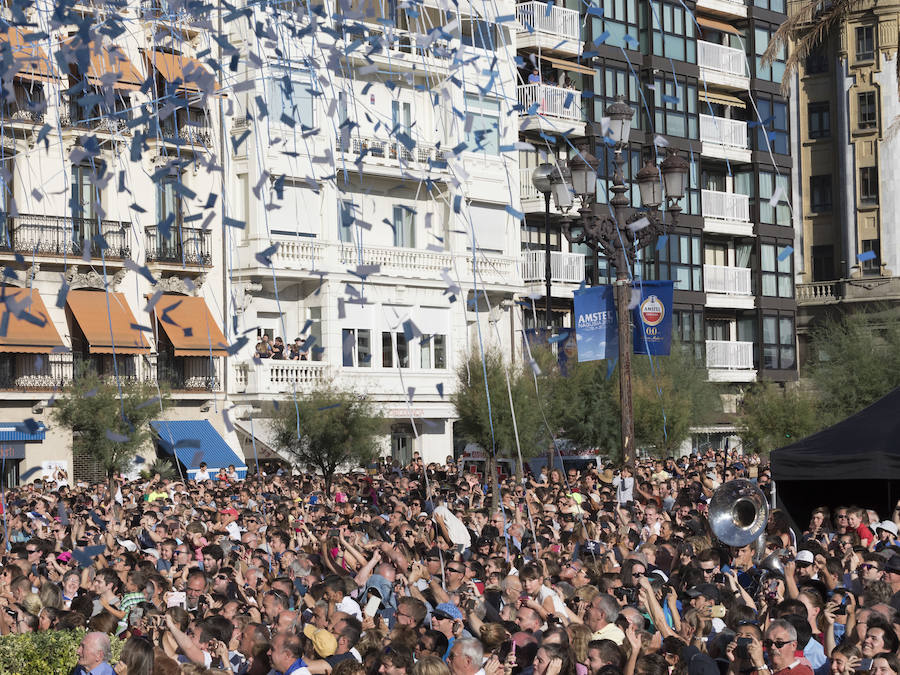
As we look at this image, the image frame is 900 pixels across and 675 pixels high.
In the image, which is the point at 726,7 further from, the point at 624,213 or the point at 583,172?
the point at 583,172

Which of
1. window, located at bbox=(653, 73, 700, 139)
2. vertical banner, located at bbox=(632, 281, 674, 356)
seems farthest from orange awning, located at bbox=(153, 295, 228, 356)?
window, located at bbox=(653, 73, 700, 139)

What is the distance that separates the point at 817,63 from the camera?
171 feet

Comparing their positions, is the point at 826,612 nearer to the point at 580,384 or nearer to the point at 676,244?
the point at 580,384

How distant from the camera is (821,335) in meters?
46.1

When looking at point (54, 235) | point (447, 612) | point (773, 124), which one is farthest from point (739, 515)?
point (773, 124)

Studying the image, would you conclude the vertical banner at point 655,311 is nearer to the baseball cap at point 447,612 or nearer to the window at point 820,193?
the baseball cap at point 447,612

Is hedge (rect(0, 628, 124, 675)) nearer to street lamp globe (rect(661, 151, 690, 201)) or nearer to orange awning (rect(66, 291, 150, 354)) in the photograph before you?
street lamp globe (rect(661, 151, 690, 201))

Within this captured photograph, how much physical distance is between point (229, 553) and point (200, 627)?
13.8ft

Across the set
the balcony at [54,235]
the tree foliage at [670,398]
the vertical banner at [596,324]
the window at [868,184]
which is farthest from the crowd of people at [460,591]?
the window at [868,184]

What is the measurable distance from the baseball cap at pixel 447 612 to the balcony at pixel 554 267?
3140 cm

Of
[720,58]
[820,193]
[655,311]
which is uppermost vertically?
[720,58]

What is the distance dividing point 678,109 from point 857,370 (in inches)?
472

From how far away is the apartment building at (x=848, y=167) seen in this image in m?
49.8

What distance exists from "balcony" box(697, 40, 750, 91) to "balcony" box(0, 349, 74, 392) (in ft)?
73.9
